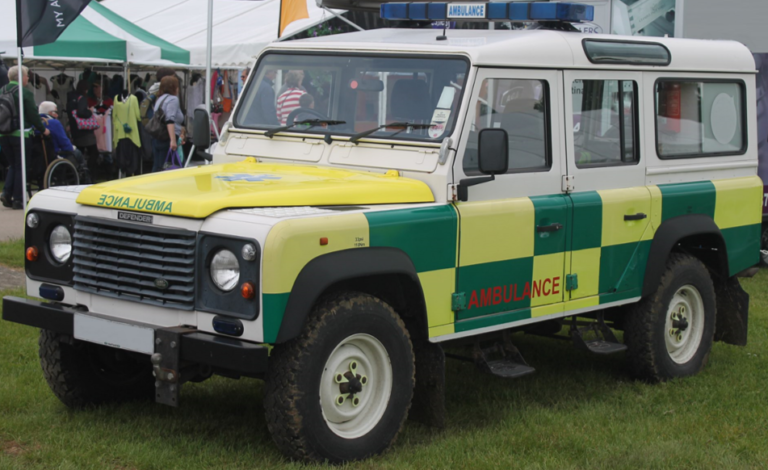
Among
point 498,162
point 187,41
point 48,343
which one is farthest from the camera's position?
point 187,41

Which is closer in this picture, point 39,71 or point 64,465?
point 64,465

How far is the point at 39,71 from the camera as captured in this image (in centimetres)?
2080

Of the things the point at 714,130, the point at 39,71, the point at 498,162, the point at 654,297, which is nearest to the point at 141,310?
A: the point at 498,162

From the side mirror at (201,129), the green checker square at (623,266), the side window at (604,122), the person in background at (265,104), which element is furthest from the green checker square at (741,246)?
the side mirror at (201,129)

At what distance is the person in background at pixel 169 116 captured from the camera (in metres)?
14.6

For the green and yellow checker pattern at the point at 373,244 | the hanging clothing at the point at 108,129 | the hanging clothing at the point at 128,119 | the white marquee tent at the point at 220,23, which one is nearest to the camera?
the green and yellow checker pattern at the point at 373,244

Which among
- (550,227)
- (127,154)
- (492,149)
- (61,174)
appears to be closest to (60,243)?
(492,149)

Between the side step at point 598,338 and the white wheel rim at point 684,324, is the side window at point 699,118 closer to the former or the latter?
the white wheel rim at point 684,324

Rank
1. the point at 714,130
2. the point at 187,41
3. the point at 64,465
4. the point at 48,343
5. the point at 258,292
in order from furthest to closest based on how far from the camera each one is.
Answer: the point at 187,41
the point at 714,130
the point at 48,343
the point at 64,465
the point at 258,292

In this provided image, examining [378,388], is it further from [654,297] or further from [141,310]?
[654,297]

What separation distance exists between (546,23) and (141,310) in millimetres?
3096

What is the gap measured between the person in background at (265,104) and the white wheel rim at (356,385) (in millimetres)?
1767

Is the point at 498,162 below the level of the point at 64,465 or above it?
above

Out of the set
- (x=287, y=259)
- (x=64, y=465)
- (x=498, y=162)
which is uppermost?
(x=498, y=162)
